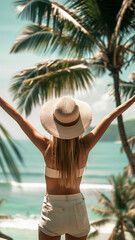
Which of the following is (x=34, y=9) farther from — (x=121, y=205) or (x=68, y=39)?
(x=121, y=205)

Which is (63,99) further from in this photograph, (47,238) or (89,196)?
(89,196)

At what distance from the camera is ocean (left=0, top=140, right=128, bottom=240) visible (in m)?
17.4

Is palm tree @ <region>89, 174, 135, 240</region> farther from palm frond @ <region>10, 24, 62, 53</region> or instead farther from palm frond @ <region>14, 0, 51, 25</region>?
palm frond @ <region>14, 0, 51, 25</region>

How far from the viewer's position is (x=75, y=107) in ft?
4.83

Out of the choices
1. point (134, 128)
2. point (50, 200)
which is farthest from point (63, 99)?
point (134, 128)

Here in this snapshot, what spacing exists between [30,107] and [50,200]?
4.80 metres

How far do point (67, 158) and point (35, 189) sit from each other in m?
27.8

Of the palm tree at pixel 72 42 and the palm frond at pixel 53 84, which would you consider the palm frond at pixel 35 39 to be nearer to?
the palm tree at pixel 72 42

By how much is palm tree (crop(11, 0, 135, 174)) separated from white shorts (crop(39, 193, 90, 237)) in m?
3.93

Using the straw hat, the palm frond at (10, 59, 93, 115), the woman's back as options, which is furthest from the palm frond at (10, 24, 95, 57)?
the woman's back

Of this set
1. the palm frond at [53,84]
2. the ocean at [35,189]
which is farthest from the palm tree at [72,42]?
the ocean at [35,189]

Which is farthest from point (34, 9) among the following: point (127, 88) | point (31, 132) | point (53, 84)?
point (31, 132)

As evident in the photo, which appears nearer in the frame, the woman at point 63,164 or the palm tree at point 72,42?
the woman at point 63,164

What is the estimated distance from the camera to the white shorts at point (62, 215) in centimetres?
142
